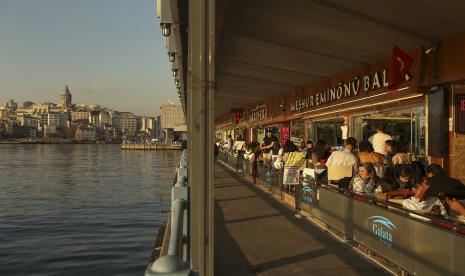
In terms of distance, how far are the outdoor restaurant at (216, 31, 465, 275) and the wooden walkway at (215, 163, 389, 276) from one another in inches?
13.9

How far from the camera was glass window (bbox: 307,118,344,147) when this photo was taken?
1585 cm

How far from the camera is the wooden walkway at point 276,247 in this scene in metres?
6.33

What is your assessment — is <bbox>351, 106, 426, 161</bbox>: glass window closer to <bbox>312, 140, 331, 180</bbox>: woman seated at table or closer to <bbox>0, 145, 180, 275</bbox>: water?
<bbox>312, 140, 331, 180</bbox>: woman seated at table

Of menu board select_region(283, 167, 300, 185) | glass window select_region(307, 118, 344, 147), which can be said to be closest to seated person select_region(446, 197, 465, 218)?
menu board select_region(283, 167, 300, 185)

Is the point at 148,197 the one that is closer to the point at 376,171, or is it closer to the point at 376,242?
the point at 376,171

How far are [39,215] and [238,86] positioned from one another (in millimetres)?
12348

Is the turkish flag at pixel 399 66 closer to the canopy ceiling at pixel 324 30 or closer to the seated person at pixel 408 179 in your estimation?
the canopy ceiling at pixel 324 30

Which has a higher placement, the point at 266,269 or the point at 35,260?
the point at 266,269

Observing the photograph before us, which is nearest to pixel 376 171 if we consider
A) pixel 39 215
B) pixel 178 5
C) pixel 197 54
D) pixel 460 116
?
pixel 460 116

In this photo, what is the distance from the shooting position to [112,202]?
90.7 feet

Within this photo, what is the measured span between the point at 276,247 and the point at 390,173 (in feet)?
10.4

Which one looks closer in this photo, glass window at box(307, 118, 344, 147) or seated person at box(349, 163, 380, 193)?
seated person at box(349, 163, 380, 193)

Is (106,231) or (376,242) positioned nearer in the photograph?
(376,242)

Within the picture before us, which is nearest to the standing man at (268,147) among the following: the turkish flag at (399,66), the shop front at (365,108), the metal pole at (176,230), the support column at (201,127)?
the shop front at (365,108)
